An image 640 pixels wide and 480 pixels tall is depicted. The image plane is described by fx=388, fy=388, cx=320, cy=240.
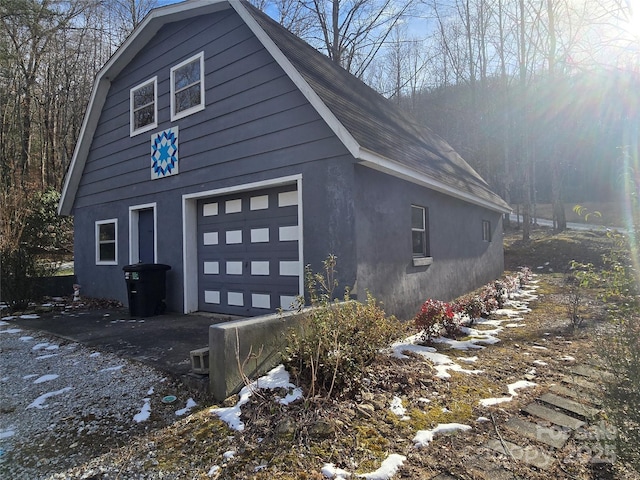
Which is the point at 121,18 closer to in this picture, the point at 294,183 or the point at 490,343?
the point at 294,183

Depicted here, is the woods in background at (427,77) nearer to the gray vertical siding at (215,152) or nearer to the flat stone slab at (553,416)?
the gray vertical siding at (215,152)

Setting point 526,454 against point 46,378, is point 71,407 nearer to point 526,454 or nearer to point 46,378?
point 46,378

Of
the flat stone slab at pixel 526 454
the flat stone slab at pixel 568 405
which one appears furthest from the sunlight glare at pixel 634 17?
the flat stone slab at pixel 526 454

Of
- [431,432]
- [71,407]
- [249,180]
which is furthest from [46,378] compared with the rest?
[431,432]

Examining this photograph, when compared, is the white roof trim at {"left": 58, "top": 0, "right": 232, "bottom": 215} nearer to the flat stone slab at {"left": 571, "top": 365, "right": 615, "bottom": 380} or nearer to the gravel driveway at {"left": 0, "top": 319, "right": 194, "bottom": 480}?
the gravel driveway at {"left": 0, "top": 319, "right": 194, "bottom": 480}

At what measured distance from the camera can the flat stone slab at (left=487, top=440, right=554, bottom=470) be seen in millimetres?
2566

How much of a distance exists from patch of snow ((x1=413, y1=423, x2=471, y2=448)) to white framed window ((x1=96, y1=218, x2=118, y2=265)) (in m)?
9.01

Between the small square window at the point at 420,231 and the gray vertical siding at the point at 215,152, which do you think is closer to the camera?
the gray vertical siding at the point at 215,152

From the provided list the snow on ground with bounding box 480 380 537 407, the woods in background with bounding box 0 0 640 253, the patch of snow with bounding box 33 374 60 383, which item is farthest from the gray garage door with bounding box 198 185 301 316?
the woods in background with bounding box 0 0 640 253

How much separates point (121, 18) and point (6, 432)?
24.4 m

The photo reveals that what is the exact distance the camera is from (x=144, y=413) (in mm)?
3465

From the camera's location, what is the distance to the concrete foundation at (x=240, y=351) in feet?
11.7

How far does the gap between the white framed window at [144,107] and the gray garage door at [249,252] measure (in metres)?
2.60

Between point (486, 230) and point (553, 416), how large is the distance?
9459mm
